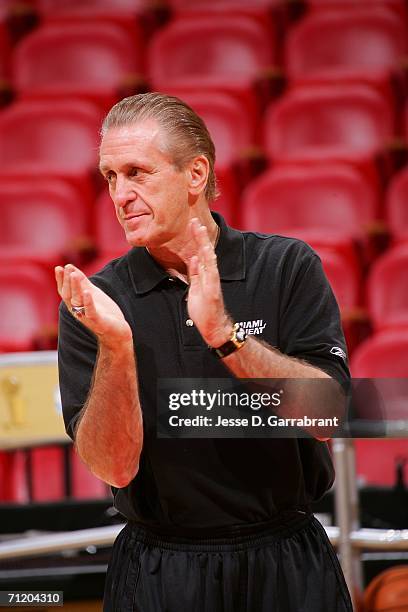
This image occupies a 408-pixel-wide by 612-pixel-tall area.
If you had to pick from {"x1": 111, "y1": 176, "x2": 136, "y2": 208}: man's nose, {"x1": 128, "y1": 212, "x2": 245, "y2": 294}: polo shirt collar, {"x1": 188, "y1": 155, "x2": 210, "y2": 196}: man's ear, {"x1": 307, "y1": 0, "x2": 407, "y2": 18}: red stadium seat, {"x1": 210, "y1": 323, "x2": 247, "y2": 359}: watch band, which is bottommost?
{"x1": 210, "y1": 323, "x2": 247, "y2": 359}: watch band

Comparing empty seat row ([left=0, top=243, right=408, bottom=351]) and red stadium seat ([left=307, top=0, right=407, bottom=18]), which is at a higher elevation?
red stadium seat ([left=307, top=0, right=407, bottom=18])

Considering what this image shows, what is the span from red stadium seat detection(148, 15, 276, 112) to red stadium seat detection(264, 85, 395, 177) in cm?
26

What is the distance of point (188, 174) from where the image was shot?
38.3 inches

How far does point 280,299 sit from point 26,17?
279 centimetres

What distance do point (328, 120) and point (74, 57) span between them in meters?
0.88

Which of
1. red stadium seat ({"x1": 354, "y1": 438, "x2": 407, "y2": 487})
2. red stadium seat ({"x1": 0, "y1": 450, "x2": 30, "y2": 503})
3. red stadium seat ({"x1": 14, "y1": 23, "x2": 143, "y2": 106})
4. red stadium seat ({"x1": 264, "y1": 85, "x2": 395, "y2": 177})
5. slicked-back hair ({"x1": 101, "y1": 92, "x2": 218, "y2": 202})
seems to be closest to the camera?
slicked-back hair ({"x1": 101, "y1": 92, "x2": 218, "y2": 202})

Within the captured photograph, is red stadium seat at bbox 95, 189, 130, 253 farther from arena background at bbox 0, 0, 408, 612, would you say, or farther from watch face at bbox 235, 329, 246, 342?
watch face at bbox 235, 329, 246, 342

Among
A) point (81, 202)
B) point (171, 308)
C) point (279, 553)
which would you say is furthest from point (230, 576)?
point (81, 202)

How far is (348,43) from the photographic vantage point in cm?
316

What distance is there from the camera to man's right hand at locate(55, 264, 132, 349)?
2.78 feet

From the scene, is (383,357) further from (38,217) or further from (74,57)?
(74,57)

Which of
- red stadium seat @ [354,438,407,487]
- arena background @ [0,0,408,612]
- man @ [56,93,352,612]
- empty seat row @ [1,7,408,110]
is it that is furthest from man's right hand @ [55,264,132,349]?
empty seat row @ [1,7,408,110]

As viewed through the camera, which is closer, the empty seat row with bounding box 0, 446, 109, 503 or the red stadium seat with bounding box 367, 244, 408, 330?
the empty seat row with bounding box 0, 446, 109, 503

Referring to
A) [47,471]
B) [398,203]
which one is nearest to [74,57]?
[398,203]
